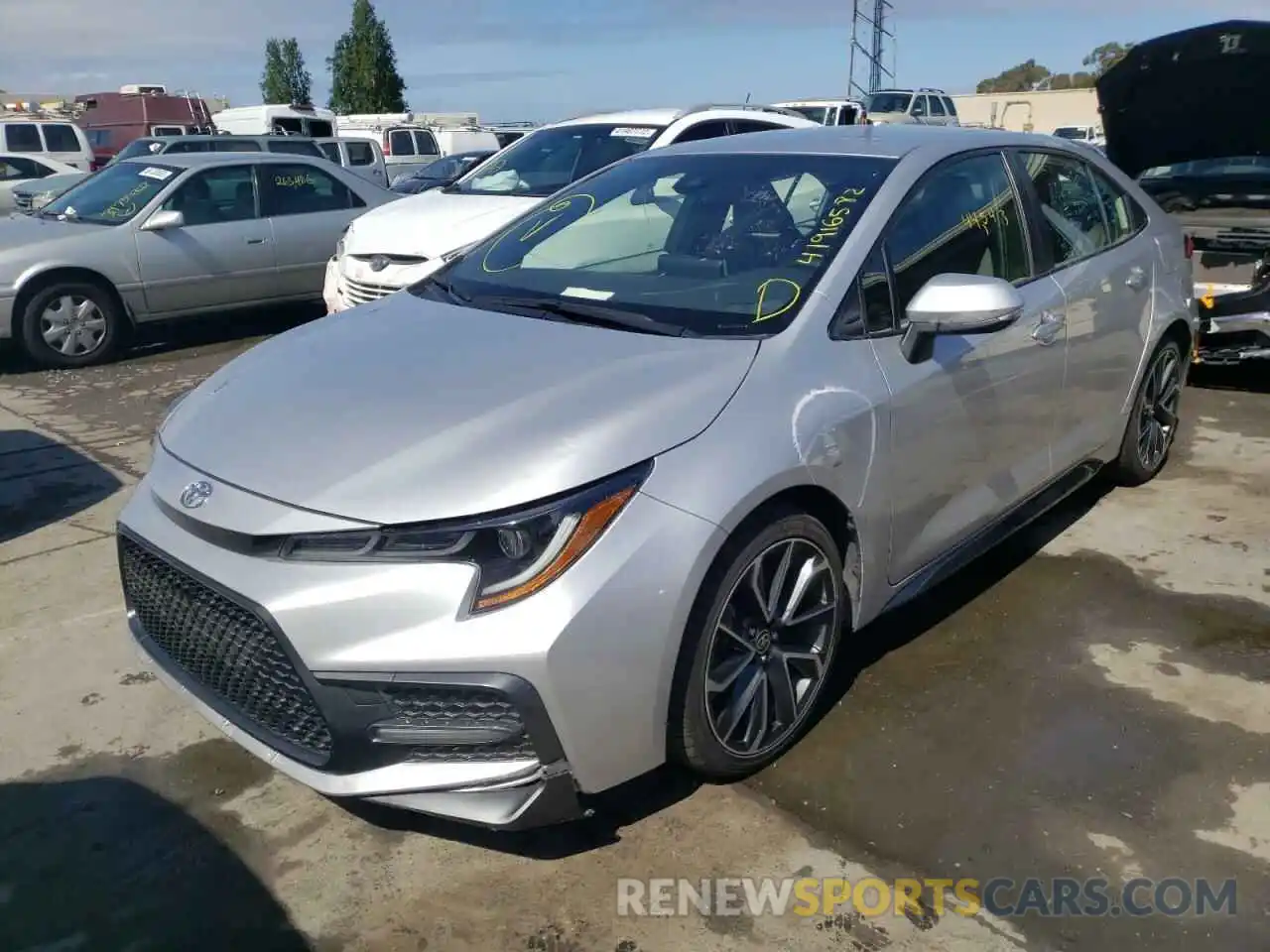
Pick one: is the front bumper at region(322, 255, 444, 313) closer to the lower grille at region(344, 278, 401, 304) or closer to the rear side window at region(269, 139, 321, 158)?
the lower grille at region(344, 278, 401, 304)

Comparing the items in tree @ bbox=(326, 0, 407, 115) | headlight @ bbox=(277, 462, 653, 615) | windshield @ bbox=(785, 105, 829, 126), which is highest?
tree @ bbox=(326, 0, 407, 115)

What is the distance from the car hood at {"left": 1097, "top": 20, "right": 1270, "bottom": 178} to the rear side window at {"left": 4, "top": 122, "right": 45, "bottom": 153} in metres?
17.9

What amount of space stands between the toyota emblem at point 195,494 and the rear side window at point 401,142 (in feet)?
73.4

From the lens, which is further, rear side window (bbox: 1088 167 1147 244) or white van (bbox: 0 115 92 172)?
white van (bbox: 0 115 92 172)

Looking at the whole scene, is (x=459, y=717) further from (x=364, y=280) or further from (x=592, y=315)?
(x=364, y=280)

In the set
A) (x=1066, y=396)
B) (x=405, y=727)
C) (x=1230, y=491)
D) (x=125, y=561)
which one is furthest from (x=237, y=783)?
(x=1230, y=491)

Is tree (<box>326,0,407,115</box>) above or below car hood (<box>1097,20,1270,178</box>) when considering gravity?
above

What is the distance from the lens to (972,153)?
3811 millimetres

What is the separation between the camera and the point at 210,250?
29.1ft

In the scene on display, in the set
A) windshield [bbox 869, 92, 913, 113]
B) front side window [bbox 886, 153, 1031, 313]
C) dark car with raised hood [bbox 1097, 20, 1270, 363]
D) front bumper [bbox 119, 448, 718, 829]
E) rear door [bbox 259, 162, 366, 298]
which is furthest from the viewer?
windshield [bbox 869, 92, 913, 113]

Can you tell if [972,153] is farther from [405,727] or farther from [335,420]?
[405,727]

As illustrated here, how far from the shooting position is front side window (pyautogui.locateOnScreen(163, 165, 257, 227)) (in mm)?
8867

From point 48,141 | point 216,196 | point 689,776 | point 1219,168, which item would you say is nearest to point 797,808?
point 689,776

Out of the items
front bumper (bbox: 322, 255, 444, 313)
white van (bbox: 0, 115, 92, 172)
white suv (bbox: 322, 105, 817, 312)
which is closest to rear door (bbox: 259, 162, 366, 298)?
white suv (bbox: 322, 105, 817, 312)
